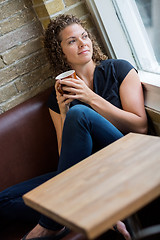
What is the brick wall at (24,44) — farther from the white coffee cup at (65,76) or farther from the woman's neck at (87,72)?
the white coffee cup at (65,76)

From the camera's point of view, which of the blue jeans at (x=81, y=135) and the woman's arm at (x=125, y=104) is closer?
the blue jeans at (x=81, y=135)

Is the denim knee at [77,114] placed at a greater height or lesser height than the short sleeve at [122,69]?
greater

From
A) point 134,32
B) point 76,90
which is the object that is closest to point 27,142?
point 76,90

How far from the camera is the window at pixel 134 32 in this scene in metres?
1.82

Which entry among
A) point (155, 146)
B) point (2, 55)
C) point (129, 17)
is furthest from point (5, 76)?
point (155, 146)

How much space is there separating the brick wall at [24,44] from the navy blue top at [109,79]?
260 mm

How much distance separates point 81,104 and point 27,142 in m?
0.37

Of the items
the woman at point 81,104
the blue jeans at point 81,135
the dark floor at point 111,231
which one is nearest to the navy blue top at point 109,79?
the woman at point 81,104

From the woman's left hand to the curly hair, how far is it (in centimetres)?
30

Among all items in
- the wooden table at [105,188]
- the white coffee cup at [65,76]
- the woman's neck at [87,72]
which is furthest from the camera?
the woman's neck at [87,72]

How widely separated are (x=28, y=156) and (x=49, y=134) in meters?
0.17

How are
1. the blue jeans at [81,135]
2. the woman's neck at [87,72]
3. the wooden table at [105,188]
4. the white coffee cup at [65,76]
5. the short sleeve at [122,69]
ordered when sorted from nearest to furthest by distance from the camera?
1. the wooden table at [105,188]
2. the blue jeans at [81,135]
3. the white coffee cup at [65,76]
4. the short sleeve at [122,69]
5. the woman's neck at [87,72]

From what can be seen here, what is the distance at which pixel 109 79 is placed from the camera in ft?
5.98

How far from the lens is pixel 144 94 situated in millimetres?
1823
